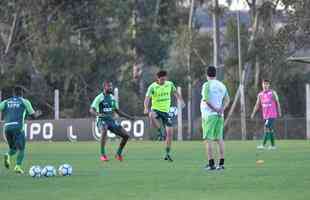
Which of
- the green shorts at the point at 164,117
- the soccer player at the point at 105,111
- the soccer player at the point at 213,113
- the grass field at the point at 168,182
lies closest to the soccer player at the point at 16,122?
the grass field at the point at 168,182

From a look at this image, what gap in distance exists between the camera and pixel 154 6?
63.0 meters

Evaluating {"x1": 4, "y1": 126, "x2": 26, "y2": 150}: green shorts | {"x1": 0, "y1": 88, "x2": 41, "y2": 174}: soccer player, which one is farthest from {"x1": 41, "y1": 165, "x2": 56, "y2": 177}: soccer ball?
{"x1": 4, "y1": 126, "x2": 26, "y2": 150}: green shorts

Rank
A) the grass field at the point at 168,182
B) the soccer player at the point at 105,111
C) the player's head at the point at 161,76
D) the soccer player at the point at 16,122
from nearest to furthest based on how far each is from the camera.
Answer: the grass field at the point at 168,182 < the soccer player at the point at 16,122 < the player's head at the point at 161,76 < the soccer player at the point at 105,111

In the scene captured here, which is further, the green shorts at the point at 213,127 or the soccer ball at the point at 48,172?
the green shorts at the point at 213,127

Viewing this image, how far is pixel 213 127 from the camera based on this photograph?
19.2 metres

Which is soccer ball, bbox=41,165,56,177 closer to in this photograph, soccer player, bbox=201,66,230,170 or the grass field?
the grass field

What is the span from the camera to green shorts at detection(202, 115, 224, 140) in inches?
750

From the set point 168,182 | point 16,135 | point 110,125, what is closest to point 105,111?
point 110,125

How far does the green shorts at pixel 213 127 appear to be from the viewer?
1906 centimetres

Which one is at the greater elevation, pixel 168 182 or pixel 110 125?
pixel 110 125

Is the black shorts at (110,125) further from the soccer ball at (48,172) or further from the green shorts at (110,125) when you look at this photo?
the soccer ball at (48,172)

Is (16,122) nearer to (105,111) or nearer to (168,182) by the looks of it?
(105,111)

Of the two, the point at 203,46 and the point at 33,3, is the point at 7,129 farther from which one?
the point at 203,46

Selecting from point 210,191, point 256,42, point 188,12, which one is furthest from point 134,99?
point 210,191
